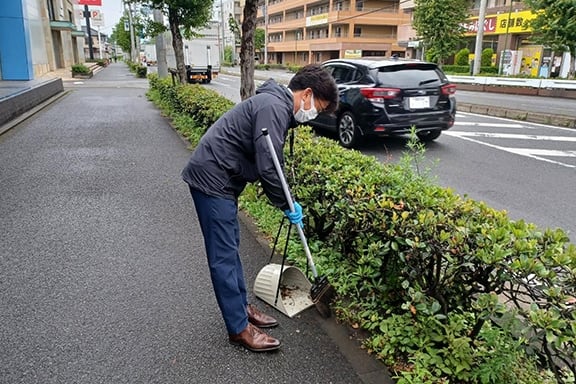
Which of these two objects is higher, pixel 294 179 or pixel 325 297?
pixel 294 179

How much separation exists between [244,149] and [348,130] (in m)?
6.03

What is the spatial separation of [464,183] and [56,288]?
16.9 ft

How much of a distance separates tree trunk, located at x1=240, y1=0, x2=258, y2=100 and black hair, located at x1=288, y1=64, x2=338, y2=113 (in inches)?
195

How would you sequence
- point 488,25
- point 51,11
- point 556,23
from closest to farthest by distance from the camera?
1. point 556,23
2. point 51,11
3. point 488,25

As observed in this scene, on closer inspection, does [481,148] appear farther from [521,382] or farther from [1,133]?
[1,133]

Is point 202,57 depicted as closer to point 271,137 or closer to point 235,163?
point 235,163

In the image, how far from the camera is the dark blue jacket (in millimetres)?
2293

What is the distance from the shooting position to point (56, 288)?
128 inches

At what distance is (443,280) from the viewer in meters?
2.27

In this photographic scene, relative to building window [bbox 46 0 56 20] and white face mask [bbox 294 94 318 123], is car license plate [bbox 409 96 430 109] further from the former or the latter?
building window [bbox 46 0 56 20]

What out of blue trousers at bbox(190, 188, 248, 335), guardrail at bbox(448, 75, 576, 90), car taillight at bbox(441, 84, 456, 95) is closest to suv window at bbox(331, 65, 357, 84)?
car taillight at bbox(441, 84, 456, 95)

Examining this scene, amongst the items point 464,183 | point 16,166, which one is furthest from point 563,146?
point 16,166

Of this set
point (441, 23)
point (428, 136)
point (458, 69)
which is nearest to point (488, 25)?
point (458, 69)

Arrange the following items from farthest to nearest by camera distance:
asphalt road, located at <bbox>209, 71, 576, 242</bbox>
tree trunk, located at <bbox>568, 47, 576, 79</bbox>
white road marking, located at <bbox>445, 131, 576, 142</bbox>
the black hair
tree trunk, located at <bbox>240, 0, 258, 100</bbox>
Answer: tree trunk, located at <bbox>568, 47, 576, 79</bbox>
white road marking, located at <bbox>445, 131, 576, 142</bbox>
tree trunk, located at <bbox>240, 0, 258, 100</bbox>
asphalt road, located at <bbox>209, 71, 576, 242</bbox>
the black hair
